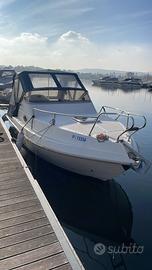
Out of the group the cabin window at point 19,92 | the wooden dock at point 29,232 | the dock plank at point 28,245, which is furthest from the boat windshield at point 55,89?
the dock plank at point 28,245

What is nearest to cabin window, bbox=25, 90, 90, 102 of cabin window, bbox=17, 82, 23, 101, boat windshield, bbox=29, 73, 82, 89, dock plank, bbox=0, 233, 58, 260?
boat windshield, bbox=29, 73, 82, 89

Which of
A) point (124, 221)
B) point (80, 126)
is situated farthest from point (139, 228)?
point (80, 126)

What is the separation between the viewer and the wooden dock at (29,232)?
395cm

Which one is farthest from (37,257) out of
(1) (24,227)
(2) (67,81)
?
(2) (67,81)

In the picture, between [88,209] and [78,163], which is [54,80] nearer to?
[78,163]

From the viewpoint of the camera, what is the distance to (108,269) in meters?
5.19

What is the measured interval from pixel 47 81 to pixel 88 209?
5.60 metres

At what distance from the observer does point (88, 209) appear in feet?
23.6

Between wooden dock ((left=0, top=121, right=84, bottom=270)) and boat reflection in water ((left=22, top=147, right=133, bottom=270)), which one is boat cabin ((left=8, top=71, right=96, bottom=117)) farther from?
wooden dock ((left=0, top=121, right=84, bottom=270))

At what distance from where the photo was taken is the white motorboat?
718 centimetres

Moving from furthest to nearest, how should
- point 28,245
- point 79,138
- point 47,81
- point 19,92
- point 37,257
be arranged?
point 19,92
point 47,81
point 79,138
point 28,245
point 37,257

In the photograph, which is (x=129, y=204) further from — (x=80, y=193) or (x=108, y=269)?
(x=108, y=269)

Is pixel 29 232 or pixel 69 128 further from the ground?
pixel 69 128

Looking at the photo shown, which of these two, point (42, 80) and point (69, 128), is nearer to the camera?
point (69, 128)
